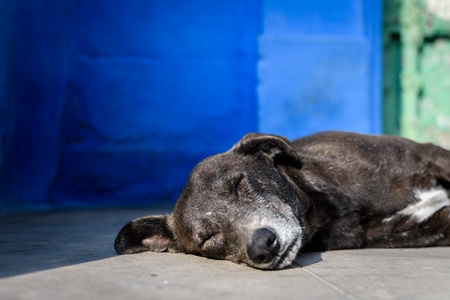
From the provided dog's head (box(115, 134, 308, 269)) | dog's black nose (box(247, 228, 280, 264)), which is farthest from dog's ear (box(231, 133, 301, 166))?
dog's black nose (box(247, 228, 280, 264))

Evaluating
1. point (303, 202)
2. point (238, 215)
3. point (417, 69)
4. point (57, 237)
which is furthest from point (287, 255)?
point (417, 69)

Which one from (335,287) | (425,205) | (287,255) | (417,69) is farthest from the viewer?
(417,69)

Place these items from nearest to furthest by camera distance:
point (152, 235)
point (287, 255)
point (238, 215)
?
1. point (287, 255)
2. point (238, 215)
3. point (152, 235)

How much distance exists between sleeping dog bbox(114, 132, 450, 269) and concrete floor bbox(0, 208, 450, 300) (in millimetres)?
122

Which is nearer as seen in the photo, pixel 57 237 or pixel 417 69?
pixel 57 237

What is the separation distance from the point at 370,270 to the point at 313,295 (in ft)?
2.51

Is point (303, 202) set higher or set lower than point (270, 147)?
lower

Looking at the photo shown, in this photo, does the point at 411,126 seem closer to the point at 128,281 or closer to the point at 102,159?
the point at 102,159

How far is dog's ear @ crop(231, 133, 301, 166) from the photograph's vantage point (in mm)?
4457

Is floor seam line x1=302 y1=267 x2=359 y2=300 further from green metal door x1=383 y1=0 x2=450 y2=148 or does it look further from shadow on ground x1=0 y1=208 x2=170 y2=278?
green metal door x1=383 y1=0 x2=450 y2=148

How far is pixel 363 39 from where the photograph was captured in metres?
7.20

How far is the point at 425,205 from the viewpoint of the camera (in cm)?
474

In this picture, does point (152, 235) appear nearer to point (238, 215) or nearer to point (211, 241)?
point (211, 241)

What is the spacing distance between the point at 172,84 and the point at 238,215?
11.9 ft
